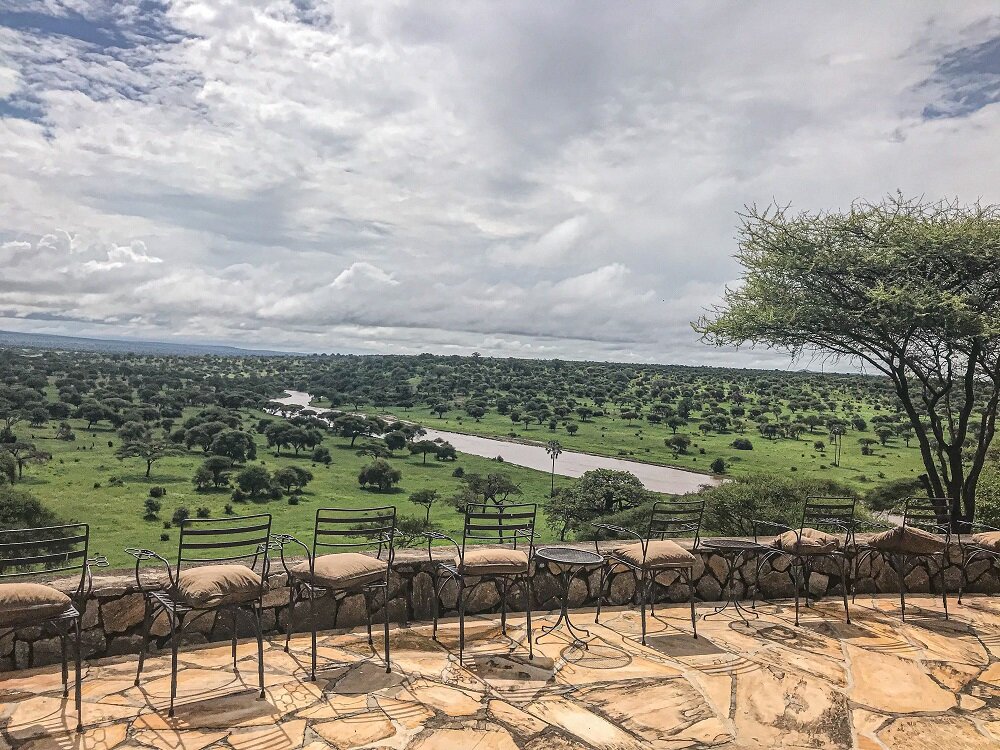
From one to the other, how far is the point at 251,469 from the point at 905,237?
57.6 metres

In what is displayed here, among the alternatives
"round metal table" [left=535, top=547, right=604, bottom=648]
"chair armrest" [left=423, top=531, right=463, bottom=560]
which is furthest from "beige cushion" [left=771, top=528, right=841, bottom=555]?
"chair armrest" [left=423, top=531, right=463, bottom=560]

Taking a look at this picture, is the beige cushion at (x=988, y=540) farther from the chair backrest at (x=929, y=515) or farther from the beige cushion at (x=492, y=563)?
the beige cushion at (x=492, y=563)

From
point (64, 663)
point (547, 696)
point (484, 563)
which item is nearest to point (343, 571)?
point (484, 563)

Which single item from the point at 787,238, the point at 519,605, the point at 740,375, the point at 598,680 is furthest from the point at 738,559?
the point at 740,375

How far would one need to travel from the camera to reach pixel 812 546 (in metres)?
6.55

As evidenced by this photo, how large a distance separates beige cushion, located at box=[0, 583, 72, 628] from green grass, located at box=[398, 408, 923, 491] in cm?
4675

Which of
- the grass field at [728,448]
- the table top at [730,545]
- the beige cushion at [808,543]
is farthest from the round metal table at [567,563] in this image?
the grass field at [728,448]

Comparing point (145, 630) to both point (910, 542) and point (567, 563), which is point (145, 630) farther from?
point (910, 542)

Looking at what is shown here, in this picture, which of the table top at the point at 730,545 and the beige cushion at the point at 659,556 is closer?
the beige cushion at the point at 659,556

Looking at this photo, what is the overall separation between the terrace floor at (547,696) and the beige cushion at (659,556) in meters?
0.63

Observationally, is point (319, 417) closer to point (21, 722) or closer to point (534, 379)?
point (534, 379)

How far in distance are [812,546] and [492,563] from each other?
3.16 meters

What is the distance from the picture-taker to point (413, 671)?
5.00 metres

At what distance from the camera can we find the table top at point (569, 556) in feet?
18.8
